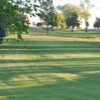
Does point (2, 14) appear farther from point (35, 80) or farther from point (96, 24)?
point (96, 24)

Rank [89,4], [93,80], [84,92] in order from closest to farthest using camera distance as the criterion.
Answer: [84,92] → [93,80] → [89,4]

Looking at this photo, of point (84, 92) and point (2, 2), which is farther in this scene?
point (2, 2)

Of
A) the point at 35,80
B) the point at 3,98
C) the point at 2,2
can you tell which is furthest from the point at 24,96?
the point at 2,2

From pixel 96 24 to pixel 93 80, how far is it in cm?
10829

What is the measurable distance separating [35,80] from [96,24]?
109 meters

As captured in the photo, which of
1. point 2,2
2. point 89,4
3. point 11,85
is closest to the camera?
point 11,85

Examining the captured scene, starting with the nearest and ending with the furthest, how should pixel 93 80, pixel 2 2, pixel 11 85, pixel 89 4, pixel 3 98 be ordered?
1. pixel 3 98
2. pixel 11 85
3. pixel 93 80
4. pixel 2 2
5. pixel 89 4

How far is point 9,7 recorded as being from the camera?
17.8 m

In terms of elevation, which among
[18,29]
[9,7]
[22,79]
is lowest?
[22,79]

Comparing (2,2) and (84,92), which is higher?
(2,2)

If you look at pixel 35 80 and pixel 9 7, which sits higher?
pixel 9 7

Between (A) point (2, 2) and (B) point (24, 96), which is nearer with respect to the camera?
(B) point (24, 96)

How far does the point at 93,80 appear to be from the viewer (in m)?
12.3

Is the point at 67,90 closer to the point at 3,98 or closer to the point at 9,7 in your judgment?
the point at 3,98
